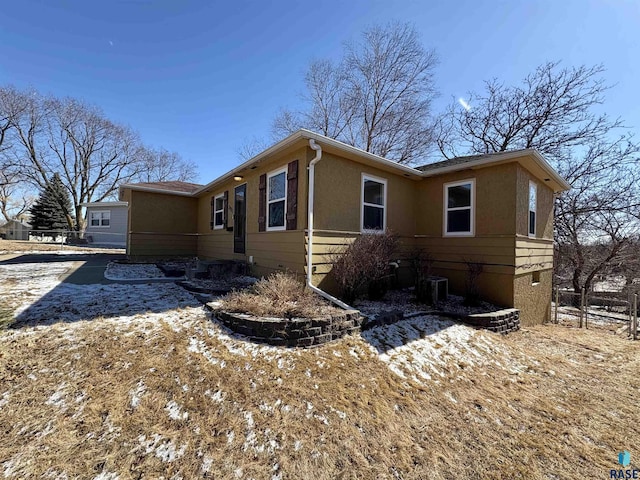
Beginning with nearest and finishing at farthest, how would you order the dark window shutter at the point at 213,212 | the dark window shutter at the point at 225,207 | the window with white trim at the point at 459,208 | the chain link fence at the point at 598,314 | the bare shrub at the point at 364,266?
1. the bare shrub at the point at 364,266
2. the window with white trim at the point at 459,208
3. the chain link fence at the point at 598,314
4. the dark window shutter at the point at 225,207
5. the dark window shutter at the point at 213,212

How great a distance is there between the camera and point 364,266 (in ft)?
18.4

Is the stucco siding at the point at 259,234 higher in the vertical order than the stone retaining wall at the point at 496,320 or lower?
higher

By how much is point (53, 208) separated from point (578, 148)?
3830cm

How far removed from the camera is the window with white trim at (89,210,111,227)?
20.6 m

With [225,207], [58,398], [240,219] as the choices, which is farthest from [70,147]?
[58,398]

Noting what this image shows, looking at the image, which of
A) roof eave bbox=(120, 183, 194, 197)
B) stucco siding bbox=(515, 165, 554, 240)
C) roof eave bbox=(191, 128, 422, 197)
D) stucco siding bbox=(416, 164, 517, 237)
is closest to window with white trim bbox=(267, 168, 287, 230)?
roof eave bbox=(191, 128, 422, 197)

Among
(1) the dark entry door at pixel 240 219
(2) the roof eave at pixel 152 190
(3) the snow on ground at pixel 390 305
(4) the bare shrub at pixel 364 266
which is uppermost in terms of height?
(2) the roof eave at pixel 152 190

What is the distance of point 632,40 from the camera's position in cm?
823

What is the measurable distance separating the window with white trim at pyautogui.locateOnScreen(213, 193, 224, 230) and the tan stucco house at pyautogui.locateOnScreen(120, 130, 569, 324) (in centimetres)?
69

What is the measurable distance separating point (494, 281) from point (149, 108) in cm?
1813

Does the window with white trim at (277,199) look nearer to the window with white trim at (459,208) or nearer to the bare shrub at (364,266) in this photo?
the bare shrub at (364,266)

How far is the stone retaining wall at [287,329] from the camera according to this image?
12.4ft

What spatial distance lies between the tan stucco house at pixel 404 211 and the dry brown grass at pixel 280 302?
2.77ft

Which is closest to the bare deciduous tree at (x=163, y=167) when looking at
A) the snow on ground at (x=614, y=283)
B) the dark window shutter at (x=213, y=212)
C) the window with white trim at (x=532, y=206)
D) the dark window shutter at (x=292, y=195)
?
the dark window shutter at (x=213, y=212)
